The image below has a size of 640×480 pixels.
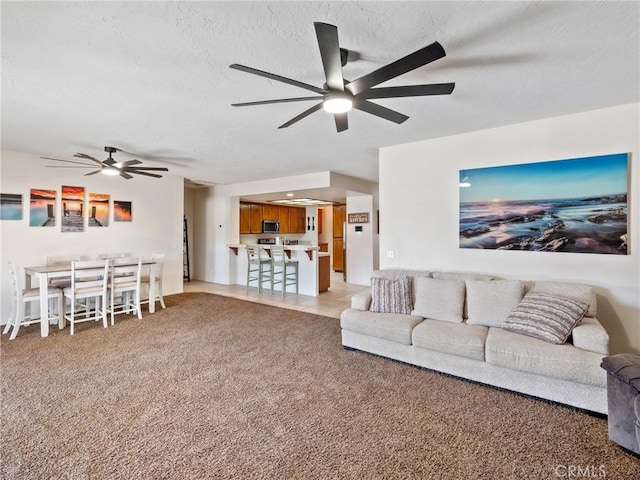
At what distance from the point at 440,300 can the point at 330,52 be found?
2.58 m

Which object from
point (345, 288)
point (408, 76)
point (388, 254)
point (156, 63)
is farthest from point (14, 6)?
point (345, 288)

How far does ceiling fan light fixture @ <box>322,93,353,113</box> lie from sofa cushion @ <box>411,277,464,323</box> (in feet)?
6.92

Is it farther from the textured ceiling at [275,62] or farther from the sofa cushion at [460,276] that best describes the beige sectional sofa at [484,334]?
the textured ceiling at [275,62]

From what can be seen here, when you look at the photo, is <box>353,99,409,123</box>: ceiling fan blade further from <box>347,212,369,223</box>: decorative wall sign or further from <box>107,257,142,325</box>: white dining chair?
<box>347,212,369,223</box>: decorative wall sign

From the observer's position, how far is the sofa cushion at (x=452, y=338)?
8.43 ft

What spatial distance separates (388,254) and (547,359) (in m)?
2.21

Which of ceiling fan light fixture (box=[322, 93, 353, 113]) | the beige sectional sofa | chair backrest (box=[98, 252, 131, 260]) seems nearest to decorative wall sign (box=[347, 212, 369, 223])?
the beige sectional sofa

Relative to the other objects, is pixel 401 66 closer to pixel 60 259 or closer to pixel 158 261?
pixel 158 261

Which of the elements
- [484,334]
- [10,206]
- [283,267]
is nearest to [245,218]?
[283,267]

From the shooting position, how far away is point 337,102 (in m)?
1.99

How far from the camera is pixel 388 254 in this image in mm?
4223

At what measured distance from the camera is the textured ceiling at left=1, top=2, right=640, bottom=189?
164 cm

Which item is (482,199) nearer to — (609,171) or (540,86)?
(609,171)

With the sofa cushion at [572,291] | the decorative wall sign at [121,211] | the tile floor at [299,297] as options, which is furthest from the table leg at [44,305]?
the sofa cushion at [572,291]
